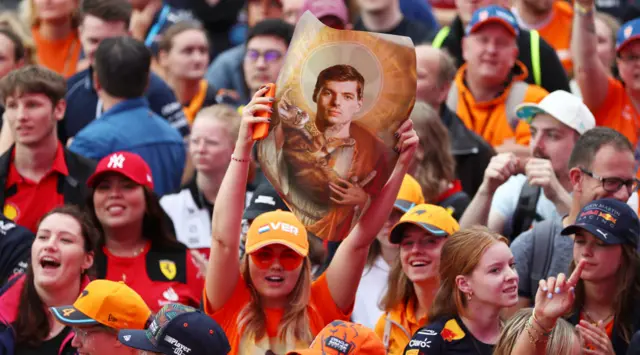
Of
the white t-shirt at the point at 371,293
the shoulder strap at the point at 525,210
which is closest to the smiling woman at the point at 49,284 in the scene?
the white t-shirt at the point at 371,293

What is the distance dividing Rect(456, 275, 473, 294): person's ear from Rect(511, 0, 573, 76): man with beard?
14.2 ft

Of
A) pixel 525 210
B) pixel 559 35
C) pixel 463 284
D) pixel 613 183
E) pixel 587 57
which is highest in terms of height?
pixel 559 35

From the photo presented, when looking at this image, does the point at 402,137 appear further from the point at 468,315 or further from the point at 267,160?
the point at 468,315

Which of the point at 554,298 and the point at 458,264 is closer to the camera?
the point at 554,298

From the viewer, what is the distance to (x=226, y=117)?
28.1 ft

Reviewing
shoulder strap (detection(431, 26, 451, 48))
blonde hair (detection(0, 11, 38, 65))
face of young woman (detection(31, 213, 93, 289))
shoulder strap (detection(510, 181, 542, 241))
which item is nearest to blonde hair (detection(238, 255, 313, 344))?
face of young woman (detection(31, 213, 93, 289))

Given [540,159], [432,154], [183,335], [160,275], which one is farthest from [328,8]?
[183,335]

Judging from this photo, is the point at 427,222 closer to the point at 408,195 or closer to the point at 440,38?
the point at 408,195

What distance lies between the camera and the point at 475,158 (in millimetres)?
8633

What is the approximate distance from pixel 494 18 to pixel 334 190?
364 centimetres

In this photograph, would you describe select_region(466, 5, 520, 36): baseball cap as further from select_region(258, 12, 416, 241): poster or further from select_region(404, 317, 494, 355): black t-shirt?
select_region(258, 12, 416, 241): poster

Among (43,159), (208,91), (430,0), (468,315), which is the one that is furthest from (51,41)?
(468,315)

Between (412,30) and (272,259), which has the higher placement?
(412,30)

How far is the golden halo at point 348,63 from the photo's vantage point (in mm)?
5578
